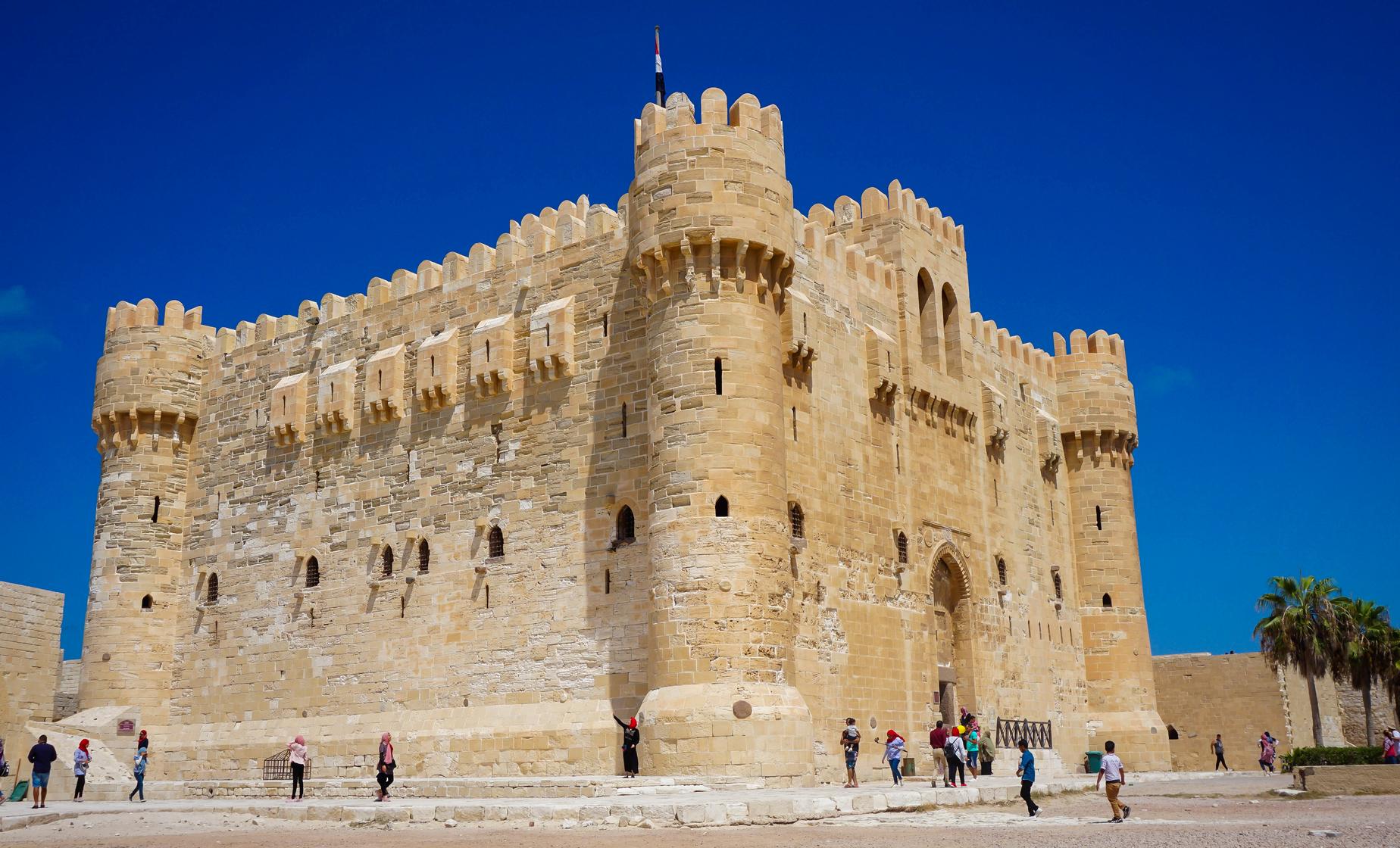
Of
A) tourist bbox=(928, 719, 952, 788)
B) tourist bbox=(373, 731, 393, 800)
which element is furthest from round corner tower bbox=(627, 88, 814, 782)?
tourist bbox=(373, 731, 393, 800)

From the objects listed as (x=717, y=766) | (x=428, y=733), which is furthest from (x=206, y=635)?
(x=717, y=766)

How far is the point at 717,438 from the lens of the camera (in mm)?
19625

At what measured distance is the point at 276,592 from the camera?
26.2 meters

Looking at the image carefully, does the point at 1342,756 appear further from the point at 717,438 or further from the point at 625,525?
the point at 625,525

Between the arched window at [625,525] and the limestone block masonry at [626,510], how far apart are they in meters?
0.08

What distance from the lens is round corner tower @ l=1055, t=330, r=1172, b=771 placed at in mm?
31031

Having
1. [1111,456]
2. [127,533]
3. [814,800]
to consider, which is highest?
[1111,456]

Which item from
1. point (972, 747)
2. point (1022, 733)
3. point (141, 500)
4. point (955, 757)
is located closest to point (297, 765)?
point (955, 757)

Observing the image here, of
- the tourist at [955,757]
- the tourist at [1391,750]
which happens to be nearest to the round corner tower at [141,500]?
the tourist at [955,757]

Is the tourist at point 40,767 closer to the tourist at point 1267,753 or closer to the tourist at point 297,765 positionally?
the tourist at point 297,765

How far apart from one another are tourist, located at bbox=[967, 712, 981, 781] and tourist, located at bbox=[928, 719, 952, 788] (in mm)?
1455

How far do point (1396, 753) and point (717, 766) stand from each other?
13.5 meters

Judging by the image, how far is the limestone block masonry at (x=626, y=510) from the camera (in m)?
20.0

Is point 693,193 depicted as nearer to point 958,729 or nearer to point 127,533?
point 958,729
